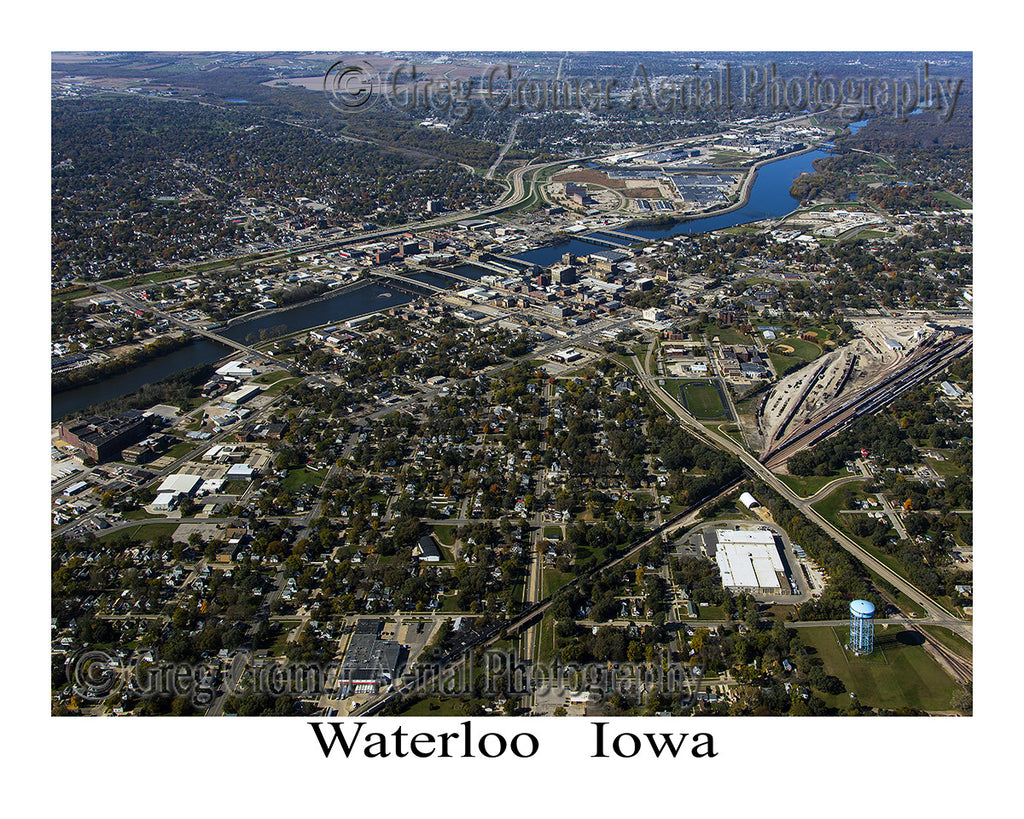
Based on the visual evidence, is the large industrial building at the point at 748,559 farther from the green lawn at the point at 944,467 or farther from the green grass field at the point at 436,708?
the green grass field at the point at 436,708

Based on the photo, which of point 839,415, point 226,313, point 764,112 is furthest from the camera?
point 764,112

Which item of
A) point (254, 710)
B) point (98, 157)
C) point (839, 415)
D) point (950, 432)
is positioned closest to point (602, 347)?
point (839, 415)

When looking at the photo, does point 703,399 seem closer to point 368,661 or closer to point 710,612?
point 710,612

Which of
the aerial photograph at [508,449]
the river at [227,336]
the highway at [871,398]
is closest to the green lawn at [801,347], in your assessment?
the aerial photograph at [508,449]

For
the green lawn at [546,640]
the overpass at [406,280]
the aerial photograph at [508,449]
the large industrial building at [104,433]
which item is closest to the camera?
the aerial photograph at [508,449]

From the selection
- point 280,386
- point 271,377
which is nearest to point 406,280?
point 271,377

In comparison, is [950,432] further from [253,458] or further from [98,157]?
[98,157]
